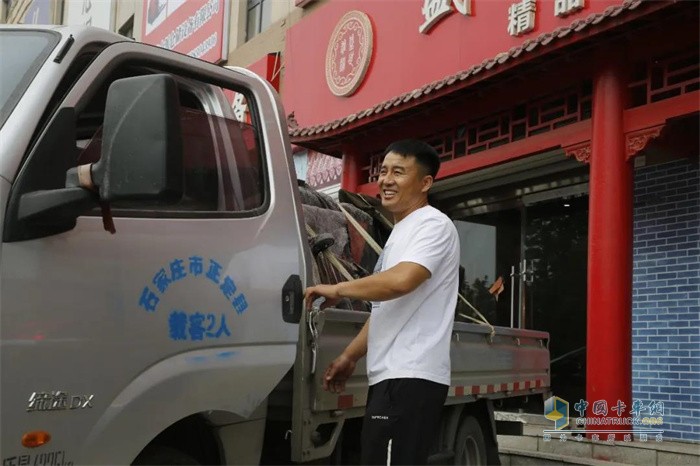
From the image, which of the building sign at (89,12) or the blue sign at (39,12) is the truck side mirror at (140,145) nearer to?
the building sign at (89,12)

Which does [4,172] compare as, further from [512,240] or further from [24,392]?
[512,240]

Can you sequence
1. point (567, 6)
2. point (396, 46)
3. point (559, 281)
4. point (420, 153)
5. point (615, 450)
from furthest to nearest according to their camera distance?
1. point (396, 46)
2. point (559, 281)
3. point (567, 6)
4. point (615, 450)
5. point (420, 153)

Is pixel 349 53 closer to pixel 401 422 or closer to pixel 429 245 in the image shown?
pixel 429 245

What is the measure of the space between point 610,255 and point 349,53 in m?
5.67

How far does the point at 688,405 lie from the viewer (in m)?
7.09

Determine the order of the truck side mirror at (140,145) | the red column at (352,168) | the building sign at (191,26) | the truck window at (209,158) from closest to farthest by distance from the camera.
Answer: the truck side mirror at (140,145) < the truck window at (209,158) < the red column at (352,168) < the building sign at (191,26)

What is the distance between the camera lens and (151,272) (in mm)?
2391

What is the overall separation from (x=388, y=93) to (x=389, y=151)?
7.21 meters

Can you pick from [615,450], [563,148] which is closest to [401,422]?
[615,450]

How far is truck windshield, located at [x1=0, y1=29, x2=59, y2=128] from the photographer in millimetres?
2273

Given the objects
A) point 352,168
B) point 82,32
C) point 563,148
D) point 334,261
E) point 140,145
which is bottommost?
point 334,261

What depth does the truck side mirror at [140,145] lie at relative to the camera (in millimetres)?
1994

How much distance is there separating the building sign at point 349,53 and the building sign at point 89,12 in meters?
9.42

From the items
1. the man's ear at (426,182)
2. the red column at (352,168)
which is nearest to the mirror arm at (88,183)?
the man's ear at (426,182)
